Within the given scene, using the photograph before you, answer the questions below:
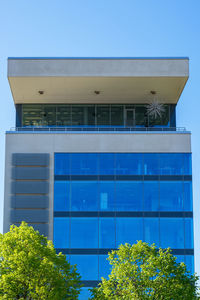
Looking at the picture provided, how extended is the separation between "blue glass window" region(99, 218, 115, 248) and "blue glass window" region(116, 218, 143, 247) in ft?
1.44

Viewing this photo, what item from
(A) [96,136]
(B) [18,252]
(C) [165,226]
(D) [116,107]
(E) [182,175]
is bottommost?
(B) [18,252]

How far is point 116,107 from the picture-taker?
60.5 meters

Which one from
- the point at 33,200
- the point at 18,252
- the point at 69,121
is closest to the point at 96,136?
the point at 69,121

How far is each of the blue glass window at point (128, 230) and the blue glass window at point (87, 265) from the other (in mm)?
2603

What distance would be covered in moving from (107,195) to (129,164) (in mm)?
3500

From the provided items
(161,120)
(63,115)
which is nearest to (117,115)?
(161,120)

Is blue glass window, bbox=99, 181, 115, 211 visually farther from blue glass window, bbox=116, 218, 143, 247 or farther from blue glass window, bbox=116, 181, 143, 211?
blue glass window, bbox=116, 218, 143, 247

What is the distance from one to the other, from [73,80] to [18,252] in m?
22.3

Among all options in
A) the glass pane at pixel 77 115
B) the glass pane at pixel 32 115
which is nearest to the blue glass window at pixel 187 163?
the glass pane at pixel 77 115

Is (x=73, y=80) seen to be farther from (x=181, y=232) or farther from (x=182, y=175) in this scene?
(x=181, y=232)

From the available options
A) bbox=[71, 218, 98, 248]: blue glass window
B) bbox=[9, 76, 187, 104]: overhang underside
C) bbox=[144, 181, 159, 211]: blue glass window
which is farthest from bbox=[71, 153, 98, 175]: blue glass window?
bbox=[9, 76, 187, 104]: overhang underside

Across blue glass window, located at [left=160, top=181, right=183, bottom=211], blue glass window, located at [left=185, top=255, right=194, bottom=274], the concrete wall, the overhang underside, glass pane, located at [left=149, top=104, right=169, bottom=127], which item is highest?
the overhang underside

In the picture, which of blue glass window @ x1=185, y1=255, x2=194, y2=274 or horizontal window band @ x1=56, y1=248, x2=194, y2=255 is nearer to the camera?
blue glass window @ x1=185, y1=255, x2=194, y2=274

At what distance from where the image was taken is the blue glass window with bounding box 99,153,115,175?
55.1 metres
